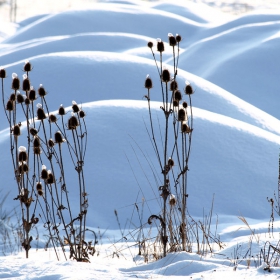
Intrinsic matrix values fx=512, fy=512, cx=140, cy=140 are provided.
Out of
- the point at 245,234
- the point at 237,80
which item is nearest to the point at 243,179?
the point at 245,234

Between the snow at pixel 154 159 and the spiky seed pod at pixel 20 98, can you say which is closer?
the snow at pixel 154 159

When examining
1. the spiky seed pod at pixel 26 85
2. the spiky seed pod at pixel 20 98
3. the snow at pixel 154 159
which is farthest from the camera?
the spiky seed pod at pixel 20 98

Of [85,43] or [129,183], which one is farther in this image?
[85,43]

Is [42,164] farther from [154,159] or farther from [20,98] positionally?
[154,159]

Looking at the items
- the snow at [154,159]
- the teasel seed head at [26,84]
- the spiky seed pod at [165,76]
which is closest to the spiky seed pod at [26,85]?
the teasel seed head at [26,84]

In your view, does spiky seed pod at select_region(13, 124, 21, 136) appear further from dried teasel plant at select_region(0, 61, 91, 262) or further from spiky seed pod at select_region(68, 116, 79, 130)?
spiky seed pod at select_region(68, 116, 79, 130)

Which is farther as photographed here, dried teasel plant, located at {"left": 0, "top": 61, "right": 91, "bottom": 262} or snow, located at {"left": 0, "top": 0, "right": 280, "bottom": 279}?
dried teasel plant, located at {"left": 0, "top": 61, "right": 91, "bottom": 262}

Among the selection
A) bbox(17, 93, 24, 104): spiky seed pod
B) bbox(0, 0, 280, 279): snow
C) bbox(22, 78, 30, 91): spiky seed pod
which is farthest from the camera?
bbox(17, 93, 24, 104): spiky seed pod

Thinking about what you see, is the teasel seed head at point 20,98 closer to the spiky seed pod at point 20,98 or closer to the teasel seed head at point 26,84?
the spiky seed pod at point 20,98

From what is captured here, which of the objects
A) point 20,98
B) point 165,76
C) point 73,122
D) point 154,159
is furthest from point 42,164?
point 154,159

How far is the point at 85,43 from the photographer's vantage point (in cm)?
1334

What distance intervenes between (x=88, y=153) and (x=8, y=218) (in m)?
1.16

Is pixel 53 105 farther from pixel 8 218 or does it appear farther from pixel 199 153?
pixel 8 218

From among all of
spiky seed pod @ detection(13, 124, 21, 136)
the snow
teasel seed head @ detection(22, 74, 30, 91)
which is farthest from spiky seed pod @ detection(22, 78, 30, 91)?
the snow
